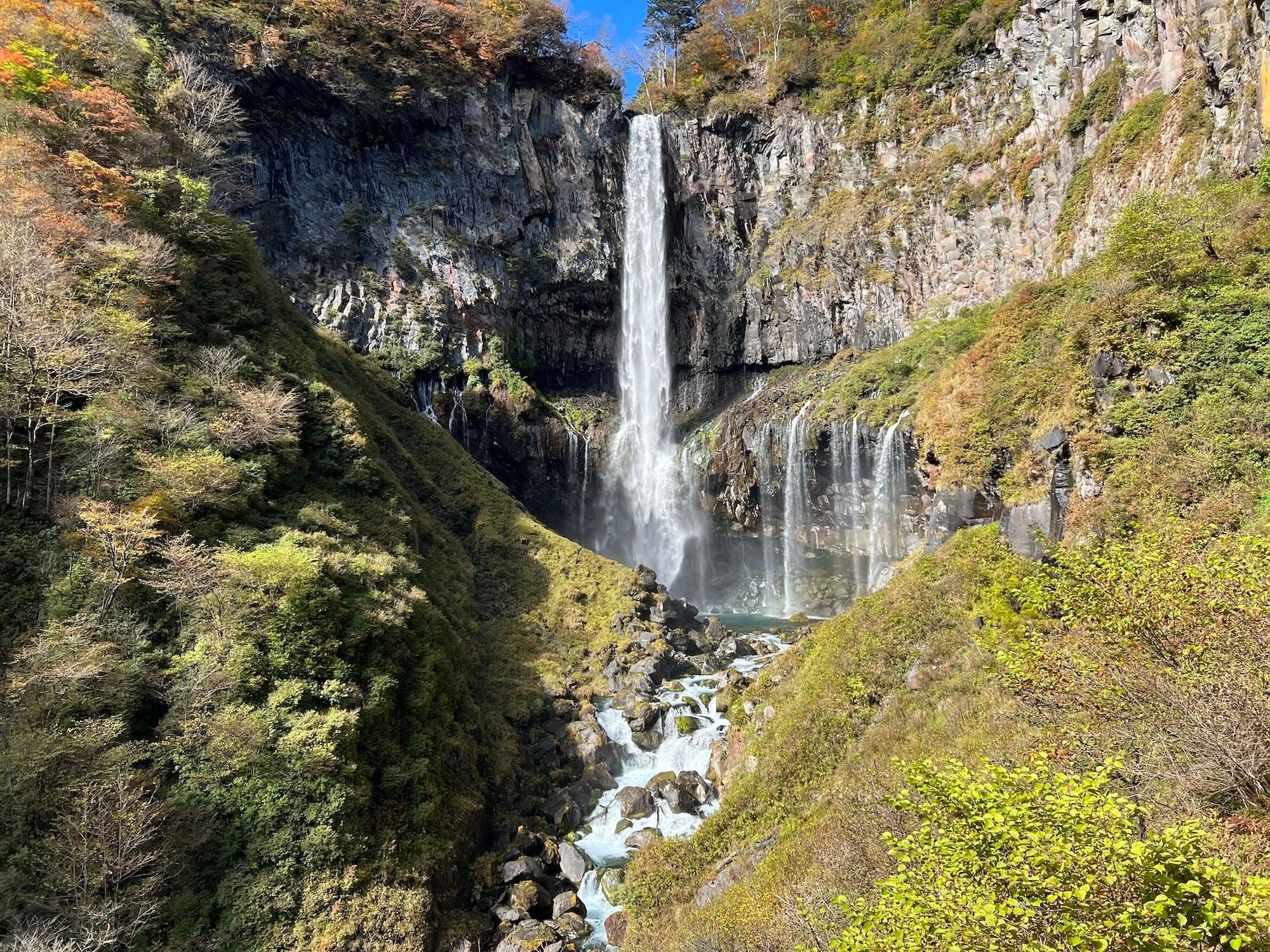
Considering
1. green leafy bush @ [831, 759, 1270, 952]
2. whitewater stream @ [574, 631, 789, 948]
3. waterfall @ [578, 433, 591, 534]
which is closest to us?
green leafy bush @ [831, 759, 1270, 952]

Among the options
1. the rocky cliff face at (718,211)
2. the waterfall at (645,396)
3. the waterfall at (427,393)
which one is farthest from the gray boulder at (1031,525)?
the waterfall at (427,393)

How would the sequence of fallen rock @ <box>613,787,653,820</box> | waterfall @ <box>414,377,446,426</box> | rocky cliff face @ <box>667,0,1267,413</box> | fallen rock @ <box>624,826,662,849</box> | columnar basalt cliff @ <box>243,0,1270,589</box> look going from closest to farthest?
fallen rock @ <box>624,826,662,849</box> < fallen rock @ <box>613,787,653,820</box> < rocky cliff face @ <box>667,0,1267,413</box> < columnar basalt cliff @ <box>243,0,1270,589</box> < waterfall @ <box>414,377,446,426</box>

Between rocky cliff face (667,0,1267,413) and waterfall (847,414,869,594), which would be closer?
rocky cliff face (667,0,1267,413)

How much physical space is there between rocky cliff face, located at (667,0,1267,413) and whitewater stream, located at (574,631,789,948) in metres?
18.1

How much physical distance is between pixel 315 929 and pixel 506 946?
10.1 ft

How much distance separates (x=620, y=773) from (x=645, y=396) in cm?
2470

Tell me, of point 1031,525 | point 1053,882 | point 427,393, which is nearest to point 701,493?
point 427,393

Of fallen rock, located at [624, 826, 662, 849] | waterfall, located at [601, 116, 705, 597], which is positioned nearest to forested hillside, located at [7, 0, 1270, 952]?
fallen rock, located at [624, 826, 662, 849]

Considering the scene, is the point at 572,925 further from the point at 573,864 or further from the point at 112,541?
the point at 112,541

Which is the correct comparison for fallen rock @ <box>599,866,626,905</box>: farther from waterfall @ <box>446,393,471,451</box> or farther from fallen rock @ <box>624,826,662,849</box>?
waterfall @ <box>446,393,471,451</box>

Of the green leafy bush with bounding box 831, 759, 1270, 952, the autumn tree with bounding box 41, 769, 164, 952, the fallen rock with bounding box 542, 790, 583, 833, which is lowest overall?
the fallen rock with bounding box 542, 790, 583, 833

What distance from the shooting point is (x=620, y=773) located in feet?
51.3

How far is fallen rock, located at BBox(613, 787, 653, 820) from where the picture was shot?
1361 cm

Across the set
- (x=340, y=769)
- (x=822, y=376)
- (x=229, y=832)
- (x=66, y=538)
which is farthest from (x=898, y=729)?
(x=822, y=376)
